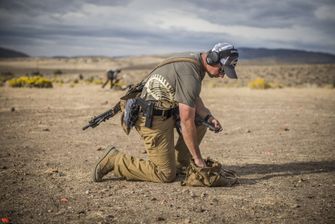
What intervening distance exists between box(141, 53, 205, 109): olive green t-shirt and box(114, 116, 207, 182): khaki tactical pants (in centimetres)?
30

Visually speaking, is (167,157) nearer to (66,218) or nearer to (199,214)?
(199,214)

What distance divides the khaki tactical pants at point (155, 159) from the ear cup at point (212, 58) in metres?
0.94

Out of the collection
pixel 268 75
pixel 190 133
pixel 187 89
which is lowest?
pixel 268 75

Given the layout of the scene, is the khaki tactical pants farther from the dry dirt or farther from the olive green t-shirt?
the olive green t-shirt

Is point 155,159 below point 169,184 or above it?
above

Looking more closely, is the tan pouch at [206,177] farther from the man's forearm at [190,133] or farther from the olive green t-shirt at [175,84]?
the olive green t-shirt at [175,84]

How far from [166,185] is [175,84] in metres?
1.42

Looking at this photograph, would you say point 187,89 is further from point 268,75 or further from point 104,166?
point 268,75

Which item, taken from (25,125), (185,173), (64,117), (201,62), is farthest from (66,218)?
(64,117)

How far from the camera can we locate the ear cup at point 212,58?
521 centimetres

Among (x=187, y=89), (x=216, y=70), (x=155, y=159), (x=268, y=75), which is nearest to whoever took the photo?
(x=187, y=89)

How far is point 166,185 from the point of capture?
553 cm

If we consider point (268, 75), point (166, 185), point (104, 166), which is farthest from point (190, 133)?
point (268, 75)

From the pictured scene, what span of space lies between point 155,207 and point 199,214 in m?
0.54
